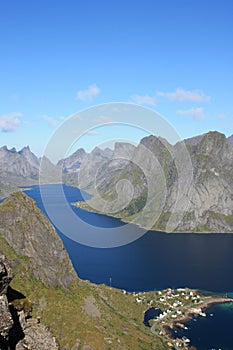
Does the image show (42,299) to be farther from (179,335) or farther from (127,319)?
(179,335)

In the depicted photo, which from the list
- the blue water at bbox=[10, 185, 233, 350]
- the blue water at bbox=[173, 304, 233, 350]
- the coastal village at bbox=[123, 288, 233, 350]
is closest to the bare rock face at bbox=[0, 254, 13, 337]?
the coastal village at bbox=[123, 288, 233, 350]

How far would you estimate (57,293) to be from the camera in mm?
89875

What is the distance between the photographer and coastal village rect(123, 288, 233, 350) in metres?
98.4

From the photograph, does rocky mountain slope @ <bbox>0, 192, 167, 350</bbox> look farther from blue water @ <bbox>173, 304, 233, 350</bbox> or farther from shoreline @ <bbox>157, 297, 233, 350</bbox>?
blue water @ <bbox>173, 304, 233, 350</bbox>

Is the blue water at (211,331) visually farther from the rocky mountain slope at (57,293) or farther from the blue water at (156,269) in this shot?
the blue water at (156,269)

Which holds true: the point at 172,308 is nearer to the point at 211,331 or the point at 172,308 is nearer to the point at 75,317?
the point at 211,331

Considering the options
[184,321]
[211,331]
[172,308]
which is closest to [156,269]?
[172,308]

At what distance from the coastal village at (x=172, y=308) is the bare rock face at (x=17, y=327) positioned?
71.7m

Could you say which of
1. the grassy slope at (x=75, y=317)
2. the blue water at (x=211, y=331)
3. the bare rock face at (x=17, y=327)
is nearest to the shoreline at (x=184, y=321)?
the blue water at (x=211, y=331)

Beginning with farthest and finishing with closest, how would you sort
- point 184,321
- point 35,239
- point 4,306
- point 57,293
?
point 184,321 → point 35,239 → point 57,293 → point 4,306

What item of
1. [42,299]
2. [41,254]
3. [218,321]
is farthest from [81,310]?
[218,321]

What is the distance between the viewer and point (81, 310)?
8744 cm

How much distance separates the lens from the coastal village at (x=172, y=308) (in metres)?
98.4

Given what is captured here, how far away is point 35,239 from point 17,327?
71.4m
